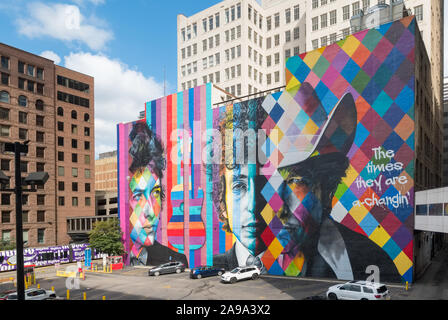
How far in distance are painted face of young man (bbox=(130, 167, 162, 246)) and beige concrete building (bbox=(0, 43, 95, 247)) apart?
25.0m

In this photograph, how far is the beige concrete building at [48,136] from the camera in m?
62.3

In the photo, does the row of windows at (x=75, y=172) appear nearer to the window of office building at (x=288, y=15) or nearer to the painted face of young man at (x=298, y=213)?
the window of office building at (x=288, y=15)

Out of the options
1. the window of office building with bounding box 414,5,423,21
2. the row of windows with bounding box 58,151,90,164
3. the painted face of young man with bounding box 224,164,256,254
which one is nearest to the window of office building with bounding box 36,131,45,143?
the row of windows with bounding box 58,151,90,164

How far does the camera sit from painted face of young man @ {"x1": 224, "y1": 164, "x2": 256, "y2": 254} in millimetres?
38531

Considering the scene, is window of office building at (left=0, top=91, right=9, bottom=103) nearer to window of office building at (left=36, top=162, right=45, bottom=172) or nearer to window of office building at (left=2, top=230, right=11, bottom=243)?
window of office building at (left=36, top=162, right=45, bottom=172)

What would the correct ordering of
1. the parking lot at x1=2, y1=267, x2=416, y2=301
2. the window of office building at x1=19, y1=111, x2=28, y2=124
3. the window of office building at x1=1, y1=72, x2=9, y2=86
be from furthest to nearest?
the window of office building at x1=19, y1=111, x2=28, y2=124
the window of office building at x1=1, y1=72, x2=9, y2=86
the parking lot at x1=2, y1=267, x2=416, y2=301

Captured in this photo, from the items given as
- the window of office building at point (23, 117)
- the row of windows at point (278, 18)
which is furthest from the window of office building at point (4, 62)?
the row of windows at point (278, 18)

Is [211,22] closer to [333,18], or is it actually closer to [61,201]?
[333,18]

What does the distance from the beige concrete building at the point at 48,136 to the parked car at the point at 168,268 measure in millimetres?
35024

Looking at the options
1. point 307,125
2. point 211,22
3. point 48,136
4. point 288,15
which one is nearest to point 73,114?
point 48,136

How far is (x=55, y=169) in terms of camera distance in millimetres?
68438

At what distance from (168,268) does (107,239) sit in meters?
12.5

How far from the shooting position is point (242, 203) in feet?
129
